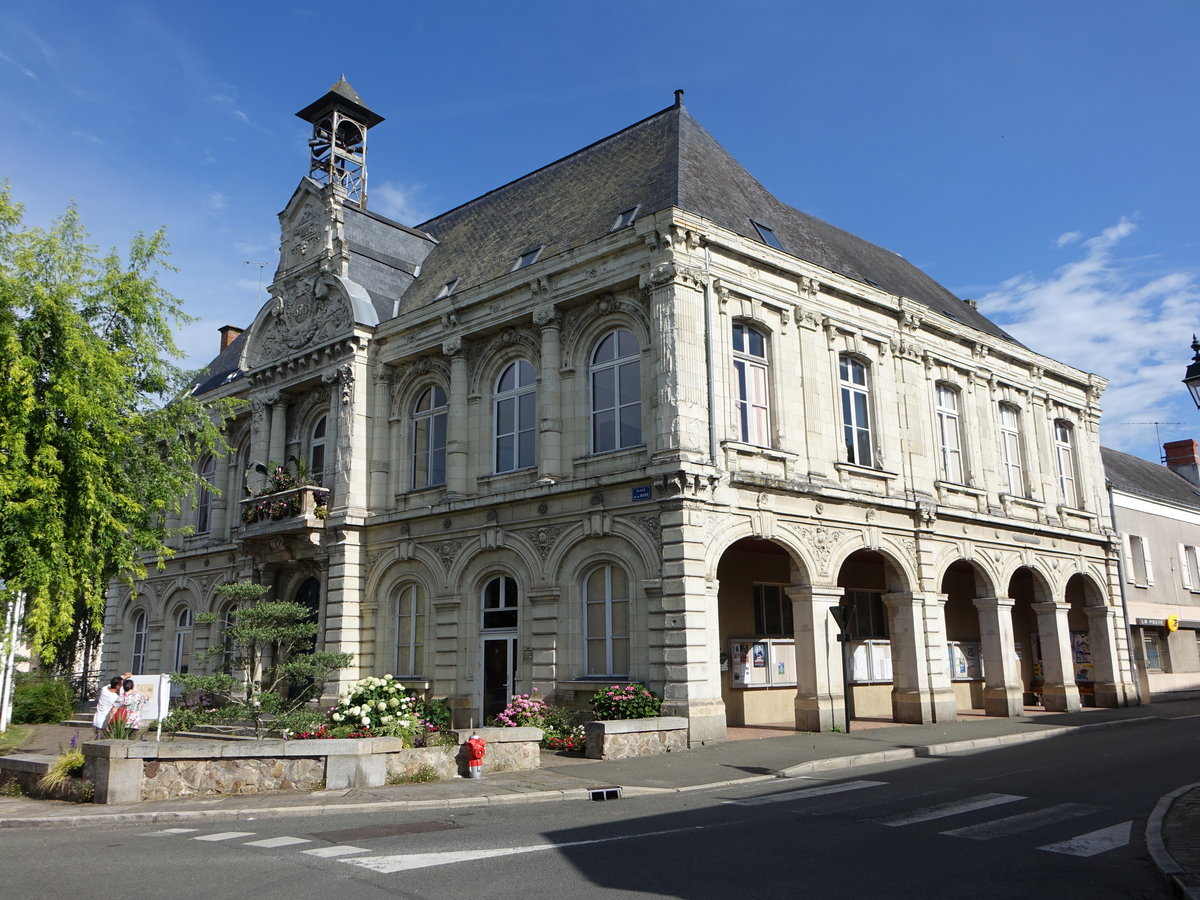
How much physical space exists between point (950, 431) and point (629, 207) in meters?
10.7

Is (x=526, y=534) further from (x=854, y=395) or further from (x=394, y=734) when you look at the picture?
(x=854, y=395)

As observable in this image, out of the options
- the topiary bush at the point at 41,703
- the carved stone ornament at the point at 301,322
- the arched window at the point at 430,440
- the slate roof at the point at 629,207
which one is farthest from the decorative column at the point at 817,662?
the topiary bush at the point at 41,703

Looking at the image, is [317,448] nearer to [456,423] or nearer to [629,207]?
[456,423]

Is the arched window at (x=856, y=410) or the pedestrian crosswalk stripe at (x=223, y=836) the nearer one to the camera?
the pedestrian crosswalk stripe at (x=223, y=836)

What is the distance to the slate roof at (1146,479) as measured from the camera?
3366 centimetres

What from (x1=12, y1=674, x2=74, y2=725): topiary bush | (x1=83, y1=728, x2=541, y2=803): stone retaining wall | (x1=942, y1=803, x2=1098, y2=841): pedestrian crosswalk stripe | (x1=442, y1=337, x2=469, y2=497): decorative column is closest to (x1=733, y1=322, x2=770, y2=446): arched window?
(x1=442, y1=337, x2=469, y2=497): decorative column

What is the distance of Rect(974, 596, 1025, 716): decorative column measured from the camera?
78.5 ft

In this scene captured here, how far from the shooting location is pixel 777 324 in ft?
68.6

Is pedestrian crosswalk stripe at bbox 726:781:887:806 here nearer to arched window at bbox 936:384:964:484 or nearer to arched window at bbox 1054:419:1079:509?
arched window at bbox 936:384:964:484

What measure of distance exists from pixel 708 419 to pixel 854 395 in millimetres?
5561

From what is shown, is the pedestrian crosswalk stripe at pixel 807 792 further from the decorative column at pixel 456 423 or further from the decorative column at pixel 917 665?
the decorative column at pixel 456 423

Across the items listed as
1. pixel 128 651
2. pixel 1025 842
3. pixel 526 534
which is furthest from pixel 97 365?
pixel 128 651

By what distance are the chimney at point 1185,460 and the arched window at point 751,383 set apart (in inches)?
1206

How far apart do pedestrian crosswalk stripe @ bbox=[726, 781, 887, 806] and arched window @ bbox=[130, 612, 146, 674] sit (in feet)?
90.4
